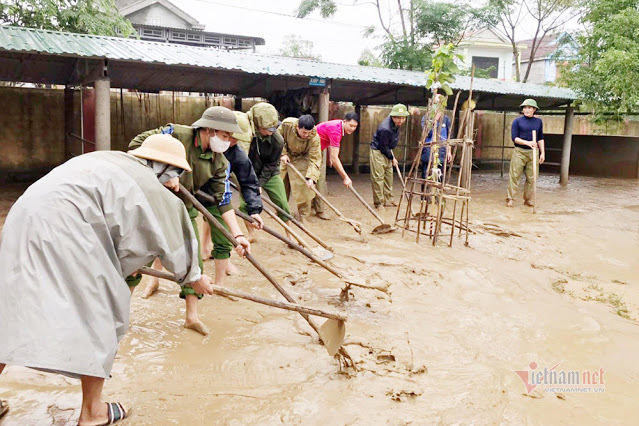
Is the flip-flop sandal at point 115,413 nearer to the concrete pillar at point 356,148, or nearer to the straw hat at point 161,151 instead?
the straw hat at point 161,151

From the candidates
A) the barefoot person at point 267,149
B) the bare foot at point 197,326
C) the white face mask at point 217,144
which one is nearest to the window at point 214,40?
the barefoot person at point 267,149

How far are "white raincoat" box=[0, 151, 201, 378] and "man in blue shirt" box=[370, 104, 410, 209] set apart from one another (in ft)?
19.1

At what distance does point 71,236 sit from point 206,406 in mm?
1159

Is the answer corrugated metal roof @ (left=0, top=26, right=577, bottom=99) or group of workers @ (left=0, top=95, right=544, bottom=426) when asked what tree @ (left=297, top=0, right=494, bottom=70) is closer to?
corrugated metal roof @ (left=0, top=26, right=577, bottom=99)

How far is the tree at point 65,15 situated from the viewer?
10.1m

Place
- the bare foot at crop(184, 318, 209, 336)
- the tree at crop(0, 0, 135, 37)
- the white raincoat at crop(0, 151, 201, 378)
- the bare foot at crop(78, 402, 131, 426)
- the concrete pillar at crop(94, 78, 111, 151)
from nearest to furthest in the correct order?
the white raincoat at crop(0, 151, 201, 378) → the bare foot at crop(78, 402, 131, 426) → the bare foot at crop(184, 318, 209, 336) → the concrete pillar at crop(94, 78, 111, 151) → the tree at crop(0, 0, 135, 37)

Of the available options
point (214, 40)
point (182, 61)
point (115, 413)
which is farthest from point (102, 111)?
point (214, 40)

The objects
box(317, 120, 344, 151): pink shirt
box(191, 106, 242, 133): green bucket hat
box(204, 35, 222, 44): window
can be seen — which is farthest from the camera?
box(204, 35, 222, 44): window

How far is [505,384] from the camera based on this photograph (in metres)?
3.14

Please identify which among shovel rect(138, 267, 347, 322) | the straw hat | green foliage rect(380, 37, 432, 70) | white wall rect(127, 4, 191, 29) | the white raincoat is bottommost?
shovel rect(138, 267, 347, 322)

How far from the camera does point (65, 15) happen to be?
34.5ft

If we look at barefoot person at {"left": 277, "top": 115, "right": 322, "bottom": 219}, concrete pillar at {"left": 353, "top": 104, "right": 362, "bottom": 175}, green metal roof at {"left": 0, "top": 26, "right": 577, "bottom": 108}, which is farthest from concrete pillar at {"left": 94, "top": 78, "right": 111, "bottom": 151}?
concrete pillar at {"left": 353, "top": 104, "right": 362, "bottom": 175}

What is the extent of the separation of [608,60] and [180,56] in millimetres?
7367

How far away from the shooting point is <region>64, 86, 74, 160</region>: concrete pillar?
9.30 meters
